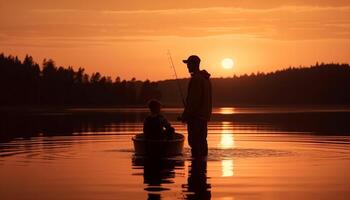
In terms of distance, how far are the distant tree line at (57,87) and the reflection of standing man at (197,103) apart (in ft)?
439

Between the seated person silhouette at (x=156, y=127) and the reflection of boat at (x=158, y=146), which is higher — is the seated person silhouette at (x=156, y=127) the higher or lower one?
the higher one

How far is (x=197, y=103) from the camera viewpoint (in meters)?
18.3

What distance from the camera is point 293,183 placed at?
1403 centimetres

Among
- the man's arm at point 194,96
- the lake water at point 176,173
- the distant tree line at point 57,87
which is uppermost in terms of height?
the distant tree line at point 57,87

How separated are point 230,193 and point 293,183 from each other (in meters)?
1.93

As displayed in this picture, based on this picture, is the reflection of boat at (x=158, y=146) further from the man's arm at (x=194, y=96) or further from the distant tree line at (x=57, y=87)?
the distant tree line at (x=57, y=87)

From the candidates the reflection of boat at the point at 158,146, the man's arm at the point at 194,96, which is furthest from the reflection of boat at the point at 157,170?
the man's arm at the point at 194,96

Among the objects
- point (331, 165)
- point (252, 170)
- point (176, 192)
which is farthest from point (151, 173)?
point (331, 165)

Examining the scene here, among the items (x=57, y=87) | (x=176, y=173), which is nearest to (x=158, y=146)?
(x=176, y=173)

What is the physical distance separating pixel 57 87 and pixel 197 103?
497ft

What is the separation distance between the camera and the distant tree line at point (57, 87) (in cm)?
15650

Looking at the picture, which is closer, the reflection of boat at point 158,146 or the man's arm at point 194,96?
the man's arm at point 194,96

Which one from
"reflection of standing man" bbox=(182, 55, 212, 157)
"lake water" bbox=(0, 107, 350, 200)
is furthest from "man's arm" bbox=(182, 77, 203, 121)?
"lake water" bbox=(0, 107, 350, 200)

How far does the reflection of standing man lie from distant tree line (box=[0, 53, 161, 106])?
439 ft
